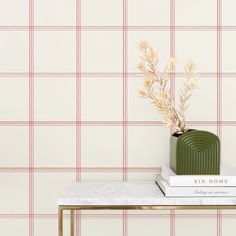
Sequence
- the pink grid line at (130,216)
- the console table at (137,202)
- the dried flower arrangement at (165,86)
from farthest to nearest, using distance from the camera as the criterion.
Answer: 1. the pink grid line at (130,216)
2. the dried flower arrangement at (165,86)
3. the console table at (137,202)

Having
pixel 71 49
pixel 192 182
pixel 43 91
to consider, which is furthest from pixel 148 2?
pixel 192 182

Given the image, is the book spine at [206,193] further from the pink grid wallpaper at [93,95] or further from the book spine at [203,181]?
the pink grid wallpaper at [93,95]

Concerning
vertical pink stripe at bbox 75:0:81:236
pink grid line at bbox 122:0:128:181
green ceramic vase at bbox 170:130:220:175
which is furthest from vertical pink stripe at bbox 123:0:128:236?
green ceramic vase at bbox 170:130:220:175

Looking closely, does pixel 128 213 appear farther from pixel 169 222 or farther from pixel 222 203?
pixel 222 203

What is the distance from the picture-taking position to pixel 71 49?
1709 millimetres

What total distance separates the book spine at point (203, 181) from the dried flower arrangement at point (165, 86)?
209 mm

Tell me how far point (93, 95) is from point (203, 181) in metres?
0.58

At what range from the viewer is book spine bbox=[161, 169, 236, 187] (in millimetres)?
1368

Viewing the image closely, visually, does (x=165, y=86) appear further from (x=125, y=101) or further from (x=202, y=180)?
(x=202, y=180)

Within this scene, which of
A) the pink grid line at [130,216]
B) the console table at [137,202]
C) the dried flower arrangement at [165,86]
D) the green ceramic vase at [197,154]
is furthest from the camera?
the pink grid line at [130,216]

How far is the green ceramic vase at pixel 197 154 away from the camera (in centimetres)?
144

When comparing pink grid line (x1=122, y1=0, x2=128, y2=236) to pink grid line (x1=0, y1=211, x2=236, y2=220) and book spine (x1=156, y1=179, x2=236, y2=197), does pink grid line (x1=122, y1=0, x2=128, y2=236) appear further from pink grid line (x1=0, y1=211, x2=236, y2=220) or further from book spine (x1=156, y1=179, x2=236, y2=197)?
book spine (x1=156, y1=179, x2=236, y2=197)

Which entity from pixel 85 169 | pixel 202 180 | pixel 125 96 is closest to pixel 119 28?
pixel 125 96

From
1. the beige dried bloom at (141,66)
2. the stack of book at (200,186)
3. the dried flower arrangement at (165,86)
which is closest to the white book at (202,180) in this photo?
the stack of book at (200,186)
